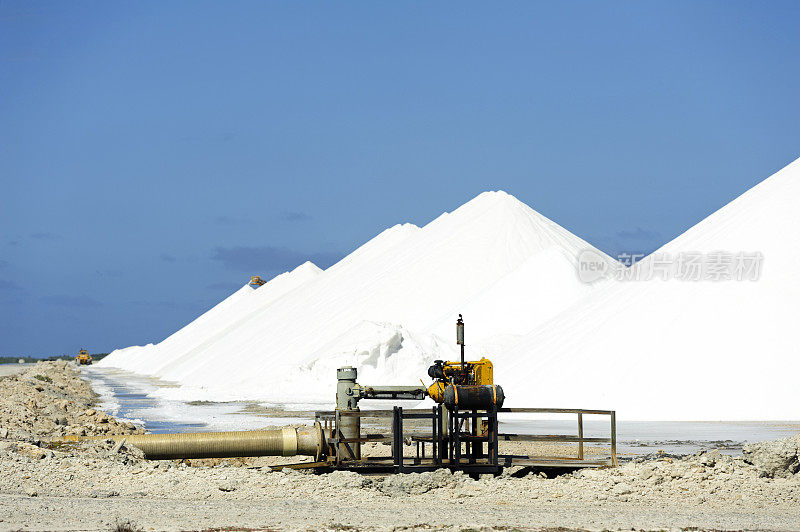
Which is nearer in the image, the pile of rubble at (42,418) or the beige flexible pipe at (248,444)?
the beige flexible pipe at (248,444)

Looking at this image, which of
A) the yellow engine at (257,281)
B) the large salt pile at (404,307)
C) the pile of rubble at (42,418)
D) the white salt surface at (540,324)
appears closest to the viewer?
the pile of rubble at (42,418)

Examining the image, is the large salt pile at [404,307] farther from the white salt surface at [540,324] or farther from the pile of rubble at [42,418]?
the pile of rubble at [42,418]

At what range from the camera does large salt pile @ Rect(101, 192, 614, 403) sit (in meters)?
33.4

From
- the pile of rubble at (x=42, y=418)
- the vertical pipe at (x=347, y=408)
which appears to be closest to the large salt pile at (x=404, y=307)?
the pile of rubble at (x=42, y=418)

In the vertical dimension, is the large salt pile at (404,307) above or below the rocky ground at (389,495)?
above

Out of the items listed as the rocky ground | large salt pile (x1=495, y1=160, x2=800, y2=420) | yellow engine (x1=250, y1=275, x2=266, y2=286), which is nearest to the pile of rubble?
the rocky ground

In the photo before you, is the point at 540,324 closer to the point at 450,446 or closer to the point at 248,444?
the point at 450,446

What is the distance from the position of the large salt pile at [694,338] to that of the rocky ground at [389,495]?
9846 millimetres

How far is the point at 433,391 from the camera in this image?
11953 millimetres

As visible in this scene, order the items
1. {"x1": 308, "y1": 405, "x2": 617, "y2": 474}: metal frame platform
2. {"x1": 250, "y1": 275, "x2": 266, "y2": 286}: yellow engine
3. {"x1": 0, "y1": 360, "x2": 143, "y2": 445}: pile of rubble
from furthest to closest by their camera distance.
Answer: {"x1": 250, "y1": 275, "x2": 266, "y2": 286}: yellow engine, {"x1": 0, "y1": 360, "x2": 143, "y2": 445}: pile of rubble, {"x1": 308, "y1": 405, "x2": 617, "y2": 474}: metal frame platform

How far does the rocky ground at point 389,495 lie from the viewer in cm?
896

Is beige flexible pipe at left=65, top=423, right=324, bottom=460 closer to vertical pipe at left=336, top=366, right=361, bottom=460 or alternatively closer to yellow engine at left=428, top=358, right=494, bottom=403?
vertical pipe at left=336, top=366, right=361, bottom=460

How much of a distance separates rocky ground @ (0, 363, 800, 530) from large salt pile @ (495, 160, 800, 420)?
985 centimetres

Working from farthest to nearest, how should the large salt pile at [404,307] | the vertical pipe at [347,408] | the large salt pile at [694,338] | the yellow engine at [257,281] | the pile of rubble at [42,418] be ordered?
the yellow engine at [257,281], the large salt pile at [404,307], the large salt pile at [694,338], the pile of rubble at [42,418], the vertical pipe at [347,408]
